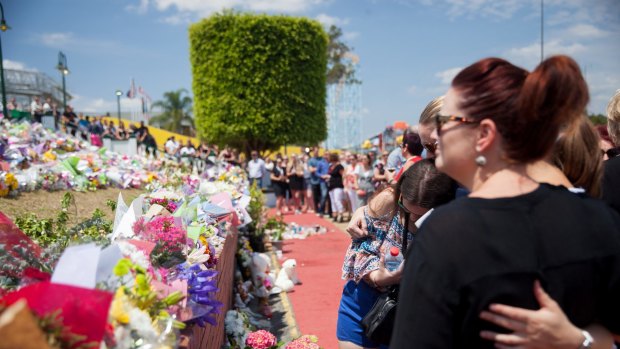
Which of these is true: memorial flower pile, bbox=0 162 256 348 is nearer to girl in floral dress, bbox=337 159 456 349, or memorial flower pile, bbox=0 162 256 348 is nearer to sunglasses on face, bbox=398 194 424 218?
girl in floral dress, bbox=337 159 456 349

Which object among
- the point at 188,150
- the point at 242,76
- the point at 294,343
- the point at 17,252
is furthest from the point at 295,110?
the point at 17,252

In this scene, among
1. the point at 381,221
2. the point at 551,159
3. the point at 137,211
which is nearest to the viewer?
the point at 551,159

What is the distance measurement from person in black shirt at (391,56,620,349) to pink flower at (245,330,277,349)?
2.81m

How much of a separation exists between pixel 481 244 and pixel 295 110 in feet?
70.5

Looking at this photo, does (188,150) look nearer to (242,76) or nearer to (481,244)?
(242,76)

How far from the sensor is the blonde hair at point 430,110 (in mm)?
2592

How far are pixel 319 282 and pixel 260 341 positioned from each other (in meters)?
3.21

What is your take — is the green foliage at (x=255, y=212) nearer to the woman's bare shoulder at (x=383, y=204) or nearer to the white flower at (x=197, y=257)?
the white flower at (x=197, y=257)

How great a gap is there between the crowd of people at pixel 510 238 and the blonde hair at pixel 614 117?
169 centimetres

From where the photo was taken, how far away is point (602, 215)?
4.17 feet

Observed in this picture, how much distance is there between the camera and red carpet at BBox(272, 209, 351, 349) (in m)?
5.22

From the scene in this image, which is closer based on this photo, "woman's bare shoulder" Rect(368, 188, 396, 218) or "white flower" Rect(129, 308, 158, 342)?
"white flower" Rect(129, 308, 158, 342)

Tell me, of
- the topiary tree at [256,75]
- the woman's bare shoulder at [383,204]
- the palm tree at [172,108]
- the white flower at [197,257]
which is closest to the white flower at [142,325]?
the white flower at [197,257]

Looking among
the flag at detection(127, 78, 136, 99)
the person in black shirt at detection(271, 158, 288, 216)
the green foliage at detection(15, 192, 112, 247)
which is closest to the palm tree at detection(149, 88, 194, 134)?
the flag at detection(127, 78, 136, 99)
